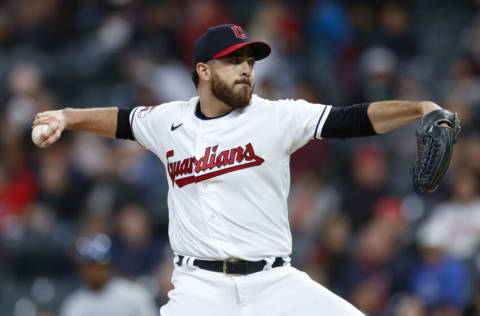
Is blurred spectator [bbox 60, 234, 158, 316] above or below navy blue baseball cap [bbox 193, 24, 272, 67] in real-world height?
below

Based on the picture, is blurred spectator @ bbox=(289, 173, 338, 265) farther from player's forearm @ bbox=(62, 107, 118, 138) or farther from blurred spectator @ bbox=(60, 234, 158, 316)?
player's forearm @ bbox=(62, 107, 118, 138)

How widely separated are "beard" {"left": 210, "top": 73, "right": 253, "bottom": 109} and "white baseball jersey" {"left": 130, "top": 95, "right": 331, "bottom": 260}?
0.07 metres

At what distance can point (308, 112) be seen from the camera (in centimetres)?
459

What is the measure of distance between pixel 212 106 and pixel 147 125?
0.41 metres

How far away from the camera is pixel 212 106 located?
15.9ft

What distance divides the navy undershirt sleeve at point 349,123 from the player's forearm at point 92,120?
1251 mm

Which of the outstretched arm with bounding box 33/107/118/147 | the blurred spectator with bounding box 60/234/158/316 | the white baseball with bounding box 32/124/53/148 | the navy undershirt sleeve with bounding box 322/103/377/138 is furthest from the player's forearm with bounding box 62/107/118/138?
the blurred spectator with bounding box 60/234/158/316

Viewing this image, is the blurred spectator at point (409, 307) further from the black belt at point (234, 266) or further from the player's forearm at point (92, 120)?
the player's forearm at point (92, 120)

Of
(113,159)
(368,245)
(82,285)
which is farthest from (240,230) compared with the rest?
(113,159)

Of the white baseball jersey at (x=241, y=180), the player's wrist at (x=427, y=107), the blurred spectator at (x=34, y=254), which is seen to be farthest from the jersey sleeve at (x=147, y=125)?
the blurred spectator at (x=34, y=254)

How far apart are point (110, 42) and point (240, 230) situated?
24.6 feet

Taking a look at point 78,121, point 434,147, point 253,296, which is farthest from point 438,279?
point 78,121

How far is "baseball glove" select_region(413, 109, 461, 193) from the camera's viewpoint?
4.06 meters

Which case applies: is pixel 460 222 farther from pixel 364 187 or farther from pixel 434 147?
pixel 434 147
